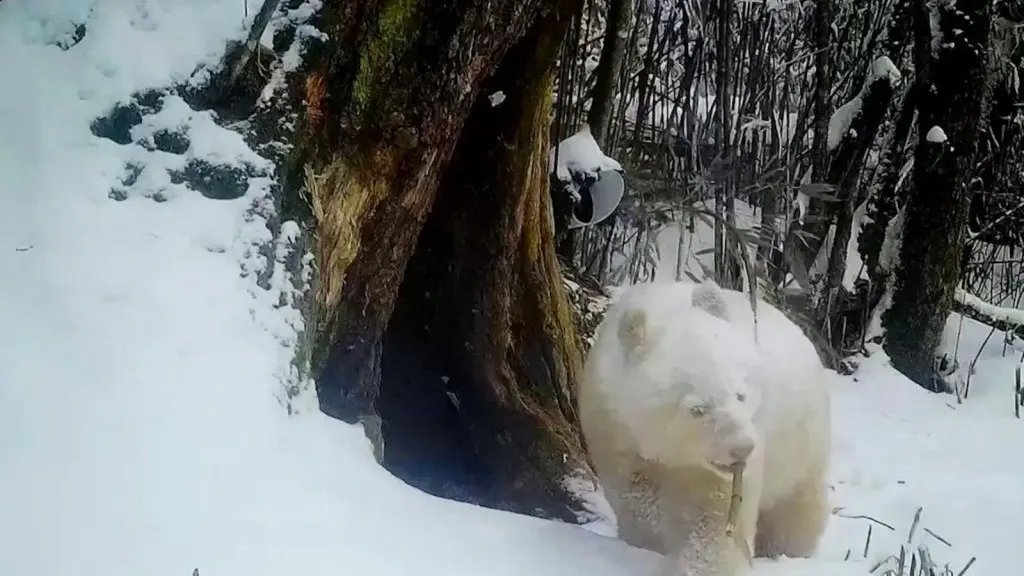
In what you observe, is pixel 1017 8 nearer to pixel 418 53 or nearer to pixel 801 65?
pixel 801 65

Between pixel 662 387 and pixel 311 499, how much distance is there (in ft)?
2.81

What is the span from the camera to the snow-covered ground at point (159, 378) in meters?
1.41

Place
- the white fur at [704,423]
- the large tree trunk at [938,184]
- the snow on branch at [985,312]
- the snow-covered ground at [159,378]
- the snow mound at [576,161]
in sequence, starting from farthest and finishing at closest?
the snow on branch at [985,312]
the large tree trunk at [938,184]
the snow mound at [576,161]
the white fur at [704,423]
the snow-covered ground at [159,378]

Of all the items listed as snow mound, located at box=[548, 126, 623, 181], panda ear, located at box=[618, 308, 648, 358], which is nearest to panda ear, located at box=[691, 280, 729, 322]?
panda ear, located at box=[618, 308, 648, 358]

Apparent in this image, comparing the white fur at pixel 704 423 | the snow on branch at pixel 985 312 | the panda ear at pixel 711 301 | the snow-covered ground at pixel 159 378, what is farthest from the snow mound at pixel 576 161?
the snow on branch at pixel 985 312

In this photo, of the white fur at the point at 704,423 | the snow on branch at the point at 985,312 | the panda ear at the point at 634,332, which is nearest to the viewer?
the white fur at the point at 704,423

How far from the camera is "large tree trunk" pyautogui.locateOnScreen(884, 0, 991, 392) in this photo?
15.3 ft

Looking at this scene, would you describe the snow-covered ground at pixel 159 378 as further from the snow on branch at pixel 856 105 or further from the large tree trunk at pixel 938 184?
the snow on branch at pixel 856 105

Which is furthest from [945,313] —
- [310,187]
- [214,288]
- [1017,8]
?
[214,288]

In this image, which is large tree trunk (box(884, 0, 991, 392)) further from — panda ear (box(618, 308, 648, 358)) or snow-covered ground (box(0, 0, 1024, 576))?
panda ear (box(618, 308, 648, 358))

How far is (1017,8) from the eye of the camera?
17.1ft

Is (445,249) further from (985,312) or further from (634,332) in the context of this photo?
(985,312)

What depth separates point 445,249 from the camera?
3014 millimetres

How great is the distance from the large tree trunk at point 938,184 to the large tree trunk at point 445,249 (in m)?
2.28
